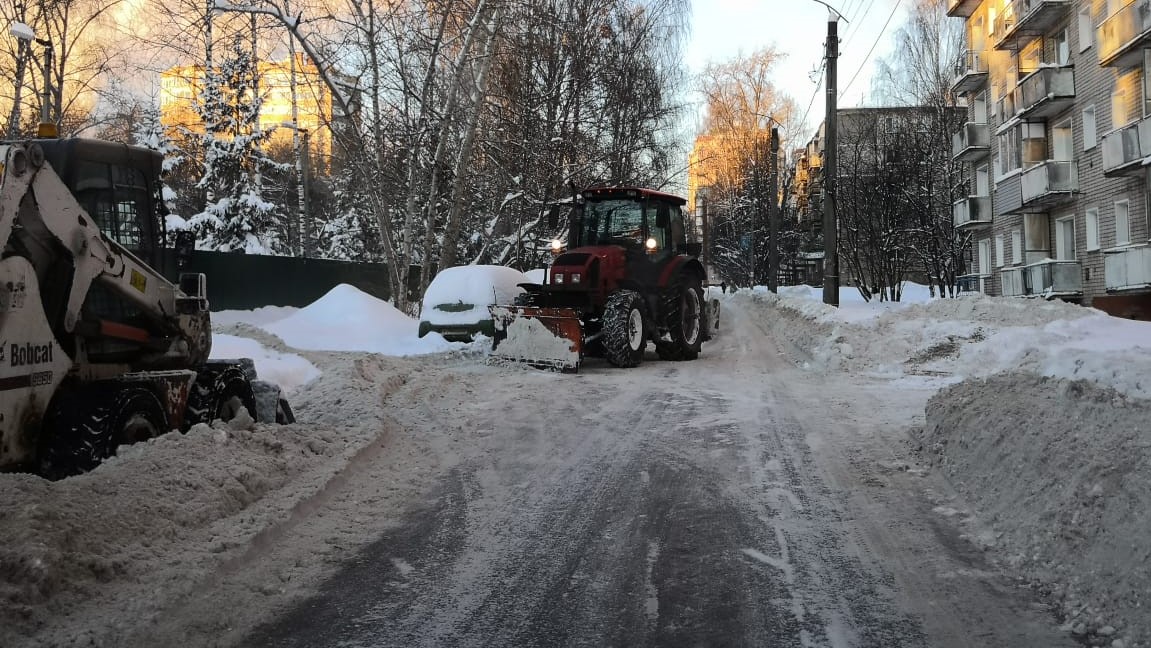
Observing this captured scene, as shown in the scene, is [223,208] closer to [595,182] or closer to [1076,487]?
[595,182]

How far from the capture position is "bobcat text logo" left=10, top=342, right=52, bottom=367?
4.99 m

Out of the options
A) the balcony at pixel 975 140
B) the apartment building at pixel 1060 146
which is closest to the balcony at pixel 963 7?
the apartment building at pixel 1060 146

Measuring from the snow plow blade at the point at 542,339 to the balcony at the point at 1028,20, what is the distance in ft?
74.8

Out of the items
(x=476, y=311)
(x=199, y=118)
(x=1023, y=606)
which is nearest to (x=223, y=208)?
(x=199, y=118)

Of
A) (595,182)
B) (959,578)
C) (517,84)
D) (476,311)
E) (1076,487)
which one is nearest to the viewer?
(959,578)

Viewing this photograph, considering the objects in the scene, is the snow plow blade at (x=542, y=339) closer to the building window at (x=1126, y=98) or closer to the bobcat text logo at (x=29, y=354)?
the bobcat text logo at (x=29, y=354)

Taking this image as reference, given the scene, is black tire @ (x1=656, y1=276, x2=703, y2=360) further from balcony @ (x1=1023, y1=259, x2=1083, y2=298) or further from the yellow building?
balcony @ (x1=1023, y1=259, x2=1083, y2=298)

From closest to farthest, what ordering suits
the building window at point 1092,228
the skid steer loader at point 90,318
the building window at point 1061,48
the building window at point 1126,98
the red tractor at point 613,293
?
1. the skid steer loader at point 90,318
2. the red tractor at point 613,293
3. the building window at point 1126,98
4. the building window at point 1092,228
5. the building window at point 1061,48

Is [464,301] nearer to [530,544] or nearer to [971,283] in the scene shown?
[530,544]

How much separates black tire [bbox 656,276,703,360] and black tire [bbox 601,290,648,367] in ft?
4.08

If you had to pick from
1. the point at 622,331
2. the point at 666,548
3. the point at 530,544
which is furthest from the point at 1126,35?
the point at 530,544

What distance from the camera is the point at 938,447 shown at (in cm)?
706

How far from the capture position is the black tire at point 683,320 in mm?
15820

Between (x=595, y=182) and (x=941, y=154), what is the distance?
21958 millimetres
